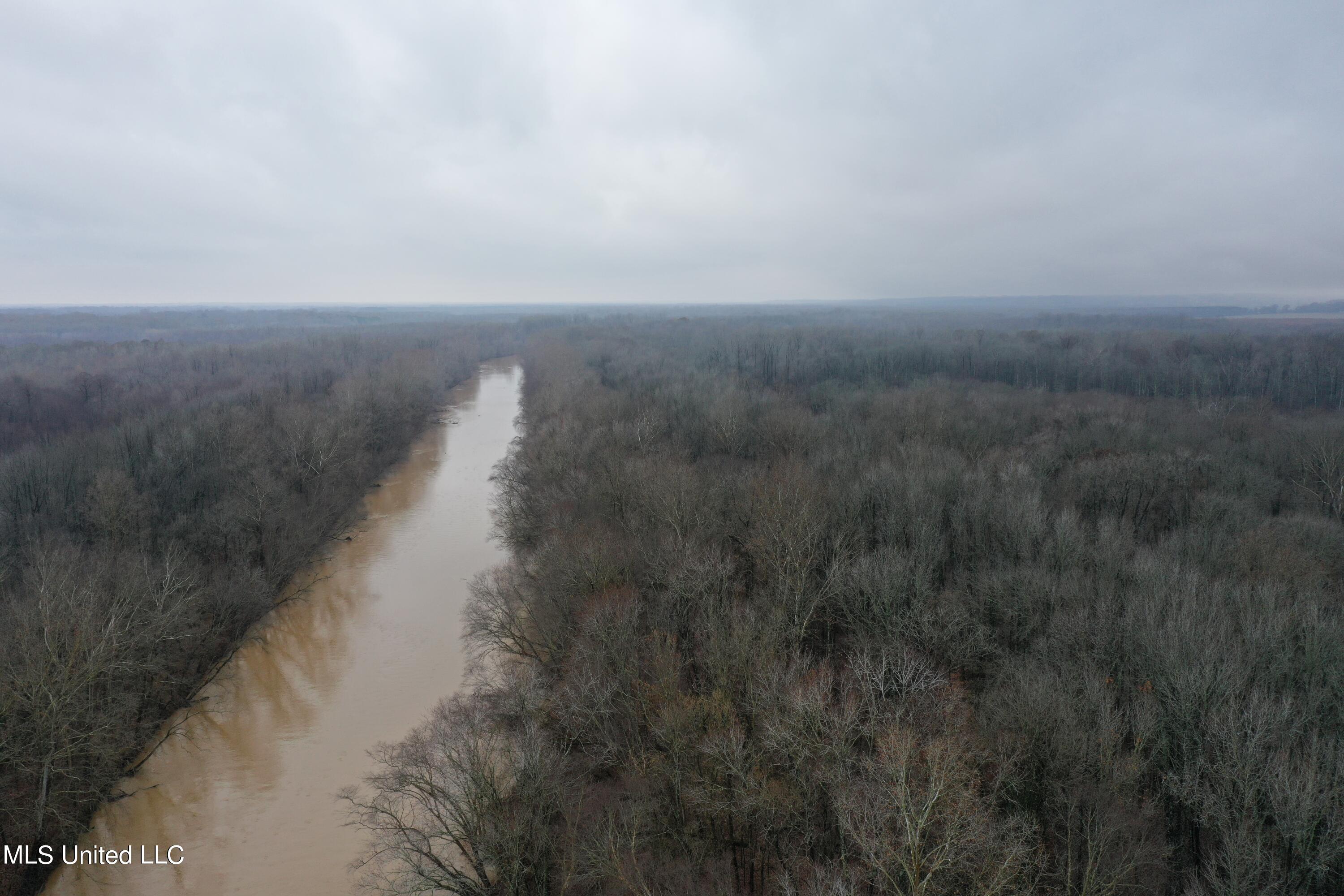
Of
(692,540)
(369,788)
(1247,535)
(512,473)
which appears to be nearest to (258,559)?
(512,473)

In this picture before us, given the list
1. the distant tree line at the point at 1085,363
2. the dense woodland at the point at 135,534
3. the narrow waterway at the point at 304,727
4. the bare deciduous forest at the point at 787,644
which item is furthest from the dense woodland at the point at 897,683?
the distant tree line at the point at 1085,363

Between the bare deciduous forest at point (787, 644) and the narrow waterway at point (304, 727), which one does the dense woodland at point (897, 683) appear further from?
the narrow waterway at point (304, 727)

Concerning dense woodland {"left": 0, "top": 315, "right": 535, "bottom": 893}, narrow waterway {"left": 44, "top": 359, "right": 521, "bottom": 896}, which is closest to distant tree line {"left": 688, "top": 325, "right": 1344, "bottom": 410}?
dense woodland {"left": 0, "top": 315, "right": 535, "bottom": 893}

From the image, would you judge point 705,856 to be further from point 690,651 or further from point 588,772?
point 690,651

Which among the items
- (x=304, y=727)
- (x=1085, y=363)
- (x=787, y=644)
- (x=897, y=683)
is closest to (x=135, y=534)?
(x=304, y=727)

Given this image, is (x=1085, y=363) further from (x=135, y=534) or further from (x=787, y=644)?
(x=135, y=534)
